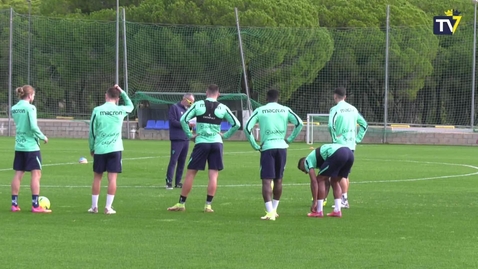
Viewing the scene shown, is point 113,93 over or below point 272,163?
over

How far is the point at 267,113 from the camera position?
1359cm

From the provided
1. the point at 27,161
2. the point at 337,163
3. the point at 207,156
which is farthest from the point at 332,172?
the point at 27,161

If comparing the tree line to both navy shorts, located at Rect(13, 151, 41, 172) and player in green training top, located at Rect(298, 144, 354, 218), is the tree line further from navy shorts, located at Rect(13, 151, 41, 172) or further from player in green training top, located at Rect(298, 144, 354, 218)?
player in green training top, located at Rect(298, 144, 354, 218)

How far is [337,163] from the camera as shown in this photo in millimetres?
13711

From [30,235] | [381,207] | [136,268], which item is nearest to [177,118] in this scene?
[381,207]

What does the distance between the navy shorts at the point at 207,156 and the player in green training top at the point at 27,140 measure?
89.5 inches

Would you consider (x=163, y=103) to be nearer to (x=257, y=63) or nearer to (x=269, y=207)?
(x=257, y=63)

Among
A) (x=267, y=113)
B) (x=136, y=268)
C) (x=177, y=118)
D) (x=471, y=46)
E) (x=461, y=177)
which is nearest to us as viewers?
(x=136, y=268)

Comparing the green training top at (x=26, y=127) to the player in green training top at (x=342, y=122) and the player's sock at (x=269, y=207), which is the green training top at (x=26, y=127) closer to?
the player's sock at (x=269, y=207)

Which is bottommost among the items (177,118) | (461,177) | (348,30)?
(461,177)

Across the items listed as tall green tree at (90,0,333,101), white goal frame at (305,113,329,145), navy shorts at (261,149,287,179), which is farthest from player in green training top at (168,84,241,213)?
tall green tree at (90,0,333,101)

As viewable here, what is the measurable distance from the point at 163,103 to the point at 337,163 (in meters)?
33.6

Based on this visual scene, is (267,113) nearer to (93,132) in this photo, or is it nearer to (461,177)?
(93,132)

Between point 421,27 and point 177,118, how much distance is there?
33.2 m
